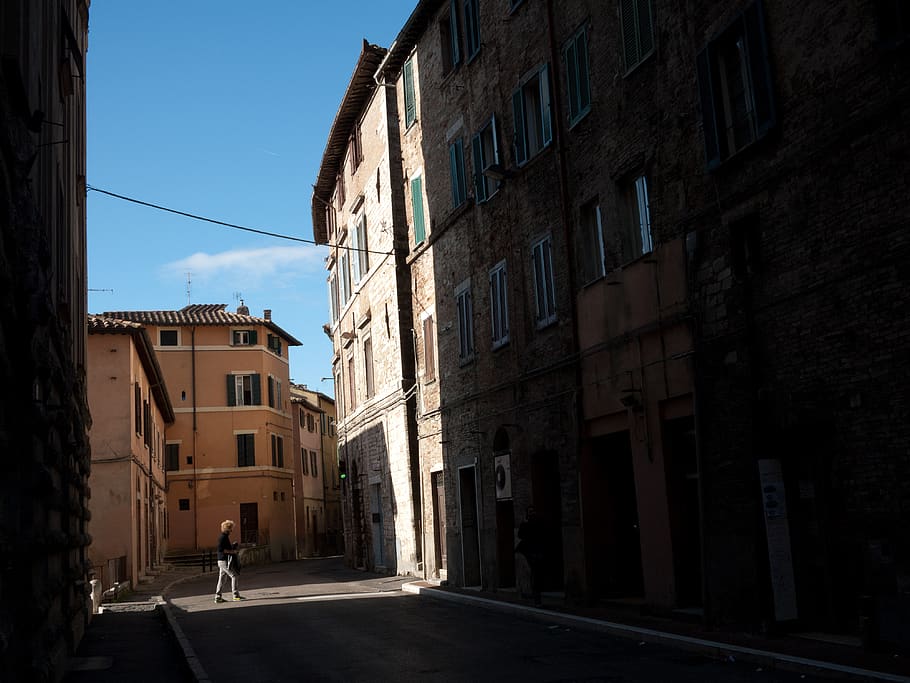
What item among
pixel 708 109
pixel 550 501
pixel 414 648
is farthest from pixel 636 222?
A: pixel 414 648

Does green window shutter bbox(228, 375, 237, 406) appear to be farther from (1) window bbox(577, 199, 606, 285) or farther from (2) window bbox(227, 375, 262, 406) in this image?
(1) window bbox(577, 199, 606, 285)

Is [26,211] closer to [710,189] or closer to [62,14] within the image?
[62,14]

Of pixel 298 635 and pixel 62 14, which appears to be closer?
pixel 62 14

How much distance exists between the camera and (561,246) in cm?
1903

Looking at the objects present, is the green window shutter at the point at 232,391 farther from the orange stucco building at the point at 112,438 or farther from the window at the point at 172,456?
the orange stucco building at the point at 112,438

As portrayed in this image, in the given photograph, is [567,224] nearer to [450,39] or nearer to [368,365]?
[450,39]

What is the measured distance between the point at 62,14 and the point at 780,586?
36.5ft

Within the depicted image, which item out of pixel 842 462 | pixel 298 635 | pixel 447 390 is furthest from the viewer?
pixel 447 390

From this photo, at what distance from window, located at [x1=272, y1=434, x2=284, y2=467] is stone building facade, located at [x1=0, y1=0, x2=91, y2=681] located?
47299mm

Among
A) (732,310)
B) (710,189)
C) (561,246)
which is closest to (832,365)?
(732,310)

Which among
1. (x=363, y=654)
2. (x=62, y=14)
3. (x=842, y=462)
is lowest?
(x=363, y=654)

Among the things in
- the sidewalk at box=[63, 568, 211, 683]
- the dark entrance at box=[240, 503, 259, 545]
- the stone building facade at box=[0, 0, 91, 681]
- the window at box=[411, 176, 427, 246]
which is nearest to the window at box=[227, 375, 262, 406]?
the dark entrance at box=[240, 503, 259, 545]

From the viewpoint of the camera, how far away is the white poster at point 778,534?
1272 centimetres

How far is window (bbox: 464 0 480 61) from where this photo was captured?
2314cm
